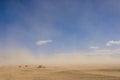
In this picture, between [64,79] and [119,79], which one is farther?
[64,79]

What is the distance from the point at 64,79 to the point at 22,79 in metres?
3.90

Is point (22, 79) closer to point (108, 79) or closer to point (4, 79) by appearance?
point (4, 79)

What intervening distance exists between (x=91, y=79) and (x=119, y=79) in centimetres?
227

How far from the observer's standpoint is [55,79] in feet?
55.7

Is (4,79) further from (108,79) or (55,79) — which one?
(108,79)

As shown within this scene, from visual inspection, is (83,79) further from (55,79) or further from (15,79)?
(15,79)

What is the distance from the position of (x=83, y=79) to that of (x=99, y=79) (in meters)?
1.39

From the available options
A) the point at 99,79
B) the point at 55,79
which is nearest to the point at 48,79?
the point at 55,79

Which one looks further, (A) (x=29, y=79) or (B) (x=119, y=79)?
(A) (x=29, y=79)

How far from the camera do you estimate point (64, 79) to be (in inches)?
666

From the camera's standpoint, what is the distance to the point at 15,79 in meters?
17.4

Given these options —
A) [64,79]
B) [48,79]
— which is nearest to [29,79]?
[48,79]

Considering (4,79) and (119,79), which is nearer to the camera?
(119,79)

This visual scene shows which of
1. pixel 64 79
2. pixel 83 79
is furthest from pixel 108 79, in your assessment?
pixel 64 79
